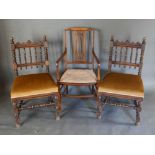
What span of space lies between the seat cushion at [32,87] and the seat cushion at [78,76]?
0.57ft

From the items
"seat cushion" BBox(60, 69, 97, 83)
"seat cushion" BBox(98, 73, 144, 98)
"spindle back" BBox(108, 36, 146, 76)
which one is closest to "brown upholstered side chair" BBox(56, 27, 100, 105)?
"seat cushion" BBox(60, 69, 97, 83)

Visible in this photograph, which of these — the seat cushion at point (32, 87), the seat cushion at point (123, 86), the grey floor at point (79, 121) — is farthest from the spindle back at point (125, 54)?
the seat cushion at point (32, 87)

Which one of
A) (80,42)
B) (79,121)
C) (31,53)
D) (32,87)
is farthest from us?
(31,53)

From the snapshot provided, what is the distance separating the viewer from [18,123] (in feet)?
7.02

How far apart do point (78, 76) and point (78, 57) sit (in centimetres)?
30

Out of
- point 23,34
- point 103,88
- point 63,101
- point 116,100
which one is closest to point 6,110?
point 63,101

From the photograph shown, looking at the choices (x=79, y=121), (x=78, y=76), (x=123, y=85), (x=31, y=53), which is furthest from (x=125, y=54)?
(x=31, y=53)

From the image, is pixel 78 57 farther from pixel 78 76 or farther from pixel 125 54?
pixel 125 54

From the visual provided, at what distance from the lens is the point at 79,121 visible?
2.24 m

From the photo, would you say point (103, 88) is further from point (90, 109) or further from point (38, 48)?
point (38, 48)

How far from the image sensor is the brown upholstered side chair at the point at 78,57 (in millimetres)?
2225

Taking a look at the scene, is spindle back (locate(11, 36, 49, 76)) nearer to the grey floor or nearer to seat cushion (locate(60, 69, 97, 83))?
seat cushion (locate(60, 69, 97, 83))

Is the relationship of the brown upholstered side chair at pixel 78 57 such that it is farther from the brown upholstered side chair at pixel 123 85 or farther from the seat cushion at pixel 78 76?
the brown upholstered side chair at pixel 123 85
